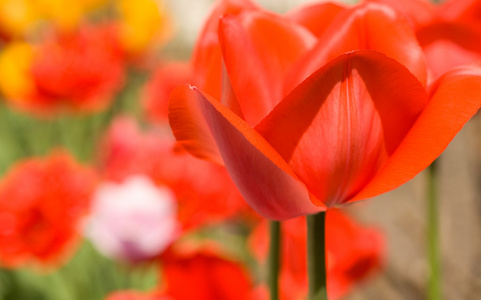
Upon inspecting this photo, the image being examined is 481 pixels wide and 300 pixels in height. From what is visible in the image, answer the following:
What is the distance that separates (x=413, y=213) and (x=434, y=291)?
64 centimetres

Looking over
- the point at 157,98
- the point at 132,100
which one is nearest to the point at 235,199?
the point at 157,98

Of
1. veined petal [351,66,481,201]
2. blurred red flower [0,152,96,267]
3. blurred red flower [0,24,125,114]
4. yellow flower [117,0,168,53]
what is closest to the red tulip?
veined petal [351,66,481,201]

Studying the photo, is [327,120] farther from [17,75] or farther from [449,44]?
[17,75]

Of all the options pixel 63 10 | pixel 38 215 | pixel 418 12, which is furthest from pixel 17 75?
pixel 418 12

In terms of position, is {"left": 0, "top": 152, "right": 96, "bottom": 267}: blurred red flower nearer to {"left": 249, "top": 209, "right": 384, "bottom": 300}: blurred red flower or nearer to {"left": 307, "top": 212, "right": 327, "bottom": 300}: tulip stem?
{"left": 249, "top": 209, "right": 384, "bottom": 300}: blurred red flower

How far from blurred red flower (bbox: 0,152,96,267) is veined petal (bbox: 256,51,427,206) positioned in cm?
38

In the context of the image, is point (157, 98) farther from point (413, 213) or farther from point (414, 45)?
point (414, 45)

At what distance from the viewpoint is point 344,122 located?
0.20 m

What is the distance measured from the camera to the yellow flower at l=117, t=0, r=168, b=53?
130 centimetres

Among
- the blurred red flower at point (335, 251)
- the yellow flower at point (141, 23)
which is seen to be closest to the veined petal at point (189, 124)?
the blurred red flower at point (335, 251)

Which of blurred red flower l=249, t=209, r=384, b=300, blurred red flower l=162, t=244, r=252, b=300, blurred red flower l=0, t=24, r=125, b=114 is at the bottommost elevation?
blurred red flower l=249, t=209, r=384, b=300

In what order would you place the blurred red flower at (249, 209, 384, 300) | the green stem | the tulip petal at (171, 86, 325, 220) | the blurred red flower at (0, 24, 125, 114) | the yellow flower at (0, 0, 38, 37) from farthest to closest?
the yellow flower at (0, 0, 38, 37), the blurred red flower at (0, 24, 125, 114), the blurred red flower at (249, 209, 384, 300), the green stem, the tulip petal at (171, 86, 325, 220)

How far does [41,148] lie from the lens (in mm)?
1221

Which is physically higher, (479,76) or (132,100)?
(132,100)
